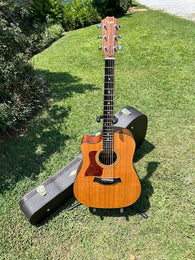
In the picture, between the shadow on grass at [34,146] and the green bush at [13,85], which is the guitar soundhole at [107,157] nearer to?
the shadow on grass at [34,146]

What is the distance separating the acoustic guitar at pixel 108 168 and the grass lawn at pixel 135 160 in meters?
0.48

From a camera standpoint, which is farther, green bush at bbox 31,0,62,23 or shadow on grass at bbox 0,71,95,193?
green bush at bbox 31,0,62,23

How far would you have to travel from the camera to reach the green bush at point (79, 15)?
11.7 m

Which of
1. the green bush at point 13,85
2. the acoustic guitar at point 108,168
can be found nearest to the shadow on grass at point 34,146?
the green bush at point 13,85

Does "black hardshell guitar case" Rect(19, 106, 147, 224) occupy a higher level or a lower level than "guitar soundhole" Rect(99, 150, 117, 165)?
lower

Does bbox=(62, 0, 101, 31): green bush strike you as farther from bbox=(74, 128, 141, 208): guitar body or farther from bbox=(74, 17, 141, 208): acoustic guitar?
bbox=(74, 128, 141, 208): guitar body

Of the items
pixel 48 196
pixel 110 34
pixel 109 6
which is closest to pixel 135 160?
pixel 48 196

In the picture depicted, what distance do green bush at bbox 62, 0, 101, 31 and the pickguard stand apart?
11.4m

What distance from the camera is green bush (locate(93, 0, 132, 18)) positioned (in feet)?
40.4

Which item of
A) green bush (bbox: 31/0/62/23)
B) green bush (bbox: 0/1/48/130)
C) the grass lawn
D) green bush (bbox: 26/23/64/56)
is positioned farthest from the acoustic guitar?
green bush (bbox: 31/0/62/23)

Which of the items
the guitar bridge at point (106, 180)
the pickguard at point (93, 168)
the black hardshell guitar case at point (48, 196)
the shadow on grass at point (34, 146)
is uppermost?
the pickguard at point (93, 168)

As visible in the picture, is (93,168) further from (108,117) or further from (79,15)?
(79,15)

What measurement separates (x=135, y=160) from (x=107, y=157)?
1.29m

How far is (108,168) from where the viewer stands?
253 cm
